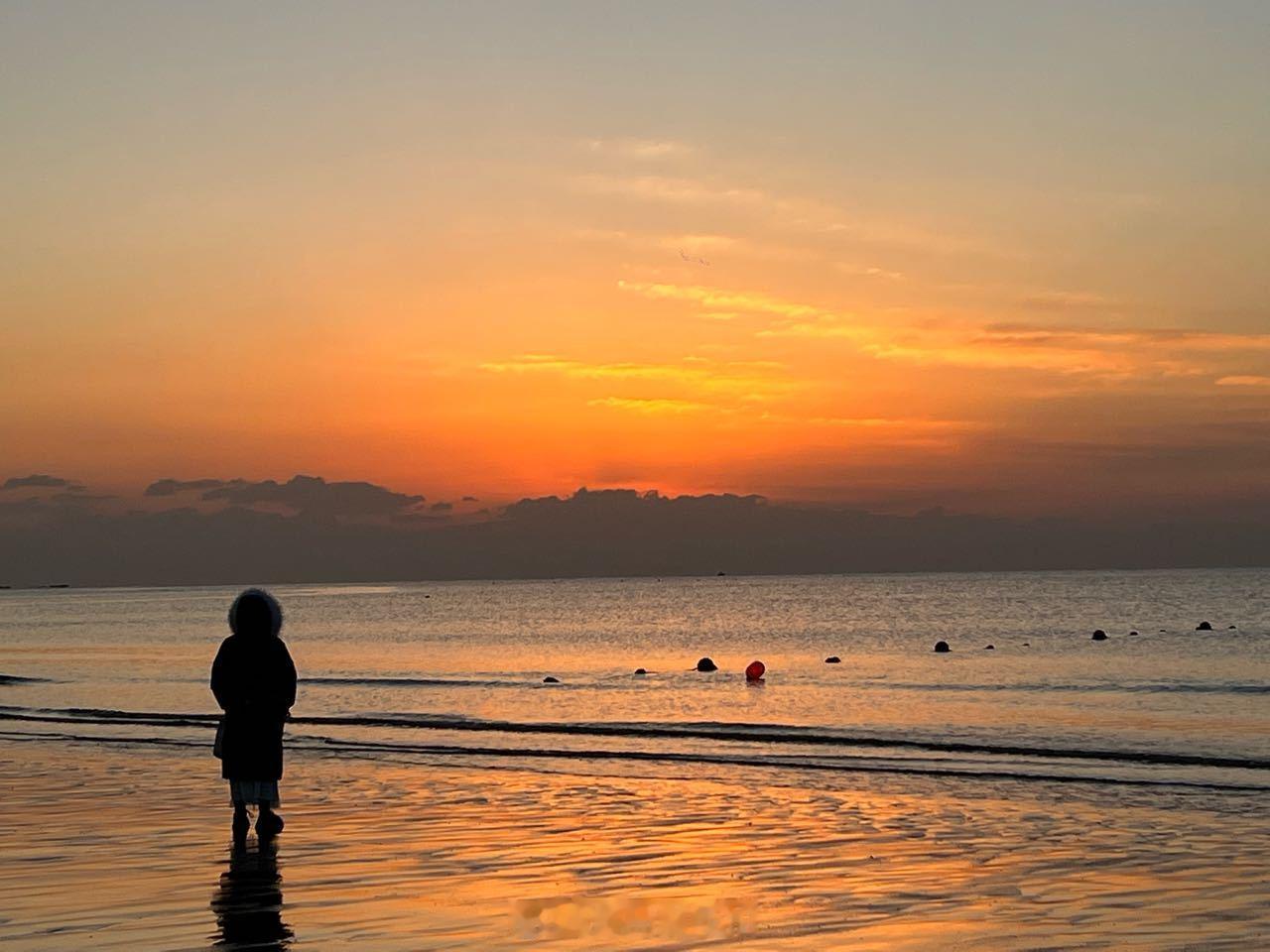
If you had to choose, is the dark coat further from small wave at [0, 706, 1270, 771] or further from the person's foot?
small wave at [0, 706, 1270, 771]

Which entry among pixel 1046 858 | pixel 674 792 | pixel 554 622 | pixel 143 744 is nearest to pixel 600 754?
pixel 674 792

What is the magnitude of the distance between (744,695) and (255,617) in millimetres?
29534

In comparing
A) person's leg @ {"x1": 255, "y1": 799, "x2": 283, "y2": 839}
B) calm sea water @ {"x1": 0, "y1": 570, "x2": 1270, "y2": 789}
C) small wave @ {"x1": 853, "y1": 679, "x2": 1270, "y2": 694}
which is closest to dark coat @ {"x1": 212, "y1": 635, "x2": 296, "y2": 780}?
person's leg @ {"x1": 255, "y1": 799, "x2": 283, "y2": 839}

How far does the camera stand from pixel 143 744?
23.1m

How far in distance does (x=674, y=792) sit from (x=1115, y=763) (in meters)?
8.37

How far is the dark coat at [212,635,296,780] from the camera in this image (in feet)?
39.8

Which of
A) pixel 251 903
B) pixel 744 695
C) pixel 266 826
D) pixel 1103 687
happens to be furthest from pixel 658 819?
pixel 1103 687

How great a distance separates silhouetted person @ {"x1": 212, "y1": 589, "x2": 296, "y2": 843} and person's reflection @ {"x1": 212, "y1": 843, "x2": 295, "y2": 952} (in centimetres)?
47

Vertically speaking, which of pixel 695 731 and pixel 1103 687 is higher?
pixel 695 731

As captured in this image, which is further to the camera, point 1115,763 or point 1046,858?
point 1115,763

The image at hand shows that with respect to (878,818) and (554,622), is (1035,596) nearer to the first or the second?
(554,622)

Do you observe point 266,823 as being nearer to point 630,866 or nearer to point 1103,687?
point 630,866

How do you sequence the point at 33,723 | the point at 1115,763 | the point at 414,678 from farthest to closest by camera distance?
the point at 414,678, the point at 33,723, the point at 1115,763

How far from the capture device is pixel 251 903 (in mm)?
9633
